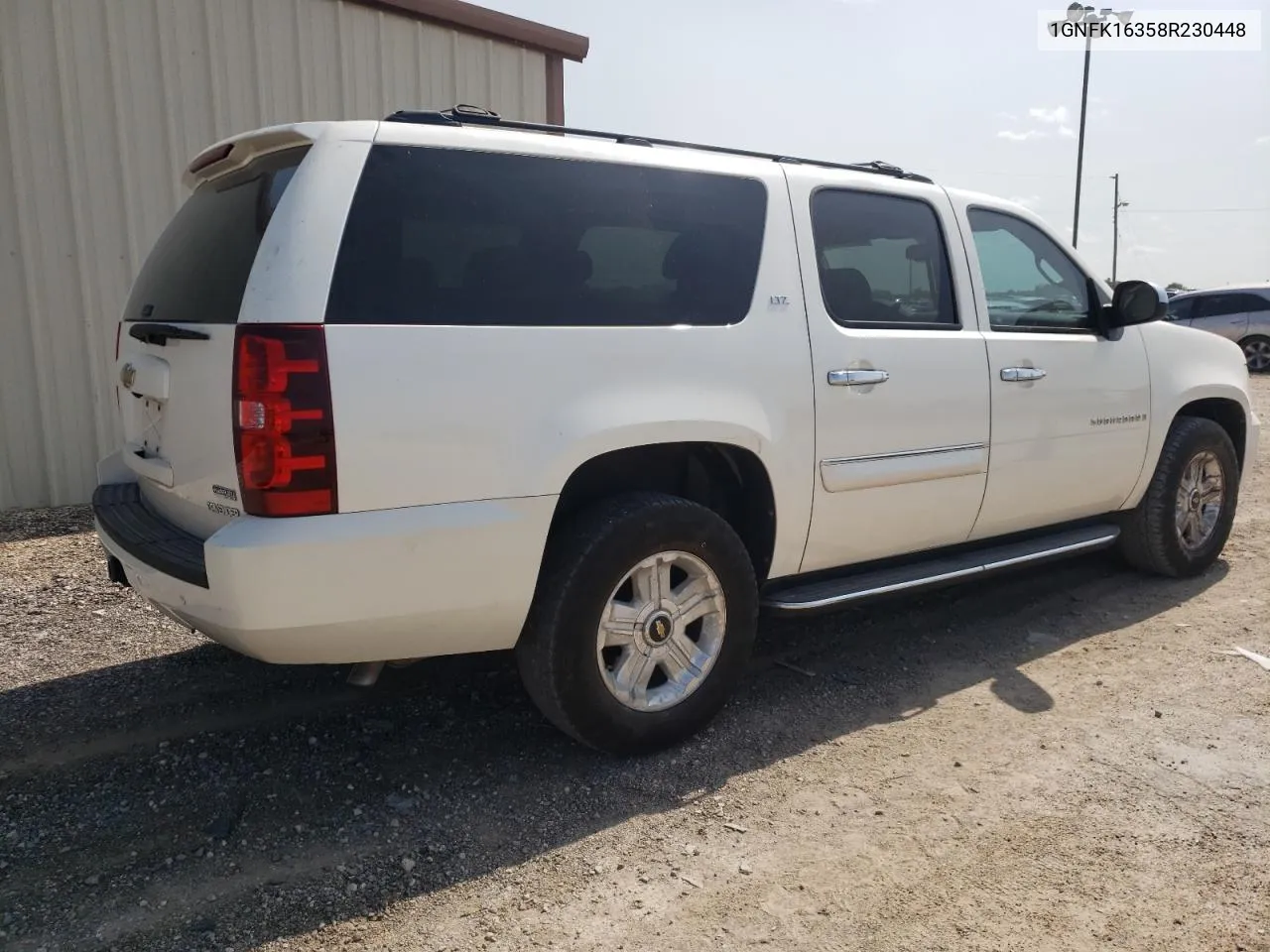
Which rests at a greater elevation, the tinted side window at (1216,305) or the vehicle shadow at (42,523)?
the tinted side window at (1216,305)

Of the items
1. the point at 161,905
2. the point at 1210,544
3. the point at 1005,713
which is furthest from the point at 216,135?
the point at 1210,544

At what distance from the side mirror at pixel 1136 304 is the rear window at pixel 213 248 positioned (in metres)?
3.79

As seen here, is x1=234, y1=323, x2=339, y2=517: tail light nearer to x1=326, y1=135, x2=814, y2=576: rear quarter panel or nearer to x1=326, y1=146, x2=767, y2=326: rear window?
x1=326, y1=135, x2=814, y2=576: rear quarter panel

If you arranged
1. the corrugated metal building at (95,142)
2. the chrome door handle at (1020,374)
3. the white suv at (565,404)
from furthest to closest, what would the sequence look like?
1. the corrugated metal building at (95,142)
2. the chrome door handle at (1020,374)
3. the white suv at (565,404)

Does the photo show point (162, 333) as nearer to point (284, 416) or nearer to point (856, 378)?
point (284, 416)

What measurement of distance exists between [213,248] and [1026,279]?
3473 millimetres

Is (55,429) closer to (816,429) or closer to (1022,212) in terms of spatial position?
(816,429)

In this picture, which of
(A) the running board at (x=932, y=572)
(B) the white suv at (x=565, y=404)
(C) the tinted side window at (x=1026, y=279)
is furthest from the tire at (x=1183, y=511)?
(B) the white suv at (x=565, y=404)

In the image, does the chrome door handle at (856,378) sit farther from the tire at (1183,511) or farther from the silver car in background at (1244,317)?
the silver car in background at (1244,317)

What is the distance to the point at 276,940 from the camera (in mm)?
2375

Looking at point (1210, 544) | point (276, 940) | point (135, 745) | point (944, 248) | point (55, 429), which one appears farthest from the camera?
point (55, 429)

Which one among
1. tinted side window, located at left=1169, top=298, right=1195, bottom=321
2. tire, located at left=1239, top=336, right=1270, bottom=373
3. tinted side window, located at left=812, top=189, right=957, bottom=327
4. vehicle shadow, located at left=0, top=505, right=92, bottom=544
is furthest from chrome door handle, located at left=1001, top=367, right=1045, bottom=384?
tinted side window, located at left=1169, top=298, right=1195, bottom=321

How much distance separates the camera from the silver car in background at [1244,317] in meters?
18.7

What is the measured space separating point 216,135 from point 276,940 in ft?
20.0
